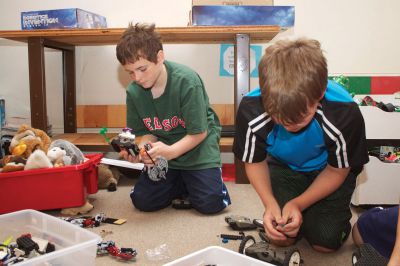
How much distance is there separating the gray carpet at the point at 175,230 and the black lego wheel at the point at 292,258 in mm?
86

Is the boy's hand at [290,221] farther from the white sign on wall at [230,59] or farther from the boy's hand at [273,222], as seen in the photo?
the white sign on wall at [230,59]

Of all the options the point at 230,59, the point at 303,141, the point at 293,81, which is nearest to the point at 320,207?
the point at 303,141

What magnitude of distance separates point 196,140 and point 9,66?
50.1 inches

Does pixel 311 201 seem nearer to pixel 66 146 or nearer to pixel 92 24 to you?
pixel 66 146

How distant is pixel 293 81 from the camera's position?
2.30 feet

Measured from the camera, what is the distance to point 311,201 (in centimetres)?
93

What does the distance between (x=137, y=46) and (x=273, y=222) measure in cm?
62

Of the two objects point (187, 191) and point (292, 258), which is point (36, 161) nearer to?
point (187, 191)

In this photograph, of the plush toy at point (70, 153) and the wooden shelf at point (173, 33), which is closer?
the plush toy at point (70, 153)

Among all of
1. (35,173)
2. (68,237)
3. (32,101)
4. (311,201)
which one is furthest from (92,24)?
(311,201)

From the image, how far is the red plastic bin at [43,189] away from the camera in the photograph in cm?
121

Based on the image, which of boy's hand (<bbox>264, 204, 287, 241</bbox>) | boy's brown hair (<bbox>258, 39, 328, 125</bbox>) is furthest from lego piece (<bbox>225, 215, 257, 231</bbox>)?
boy's brown hair (<bbox>258, 39, 328, 125</bbox>)

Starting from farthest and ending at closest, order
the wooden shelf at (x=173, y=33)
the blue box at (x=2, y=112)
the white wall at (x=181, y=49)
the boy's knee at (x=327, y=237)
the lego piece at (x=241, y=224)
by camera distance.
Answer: the blue box at (x=2, y=112), the white wall at (x=181, y=49), the wooden shelf at (x=173, y=33), the lego piece at (x=241, y=224), the boy's knee at (x=327, y=237)

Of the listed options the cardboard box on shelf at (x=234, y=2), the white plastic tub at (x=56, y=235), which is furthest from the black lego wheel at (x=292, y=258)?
the cardboard box on shelf at (x=234, y=2)
